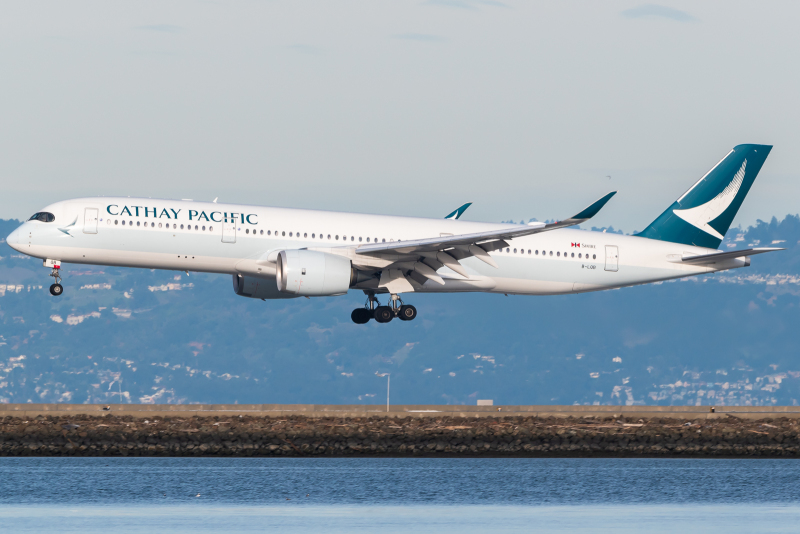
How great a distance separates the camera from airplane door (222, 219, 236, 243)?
160ft

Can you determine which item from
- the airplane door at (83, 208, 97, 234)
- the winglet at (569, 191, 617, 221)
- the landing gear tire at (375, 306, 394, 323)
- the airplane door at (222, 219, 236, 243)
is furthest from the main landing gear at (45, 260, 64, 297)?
the winglet at (569, 191, 617, 221)

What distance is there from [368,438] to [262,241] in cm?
958

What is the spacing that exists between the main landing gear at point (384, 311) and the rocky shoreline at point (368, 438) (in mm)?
4486

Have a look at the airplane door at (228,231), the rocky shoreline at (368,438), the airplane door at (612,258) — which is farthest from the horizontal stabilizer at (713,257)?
the airplane door at (228,231)

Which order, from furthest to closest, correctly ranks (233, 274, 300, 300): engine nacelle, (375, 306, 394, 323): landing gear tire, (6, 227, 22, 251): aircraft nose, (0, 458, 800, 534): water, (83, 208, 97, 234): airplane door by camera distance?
(233, 274, 300, 300): engine nacelle → (375, 306, 394, 323): landing gear tire → (6, 227, 22, 251): aircraft nose → (83, 208, 97, 234): airplane door → (0, 458, 800, 534): water

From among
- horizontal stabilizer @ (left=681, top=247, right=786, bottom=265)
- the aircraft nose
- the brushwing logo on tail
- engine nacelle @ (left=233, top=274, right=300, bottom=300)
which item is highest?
the brushwing logo on tail

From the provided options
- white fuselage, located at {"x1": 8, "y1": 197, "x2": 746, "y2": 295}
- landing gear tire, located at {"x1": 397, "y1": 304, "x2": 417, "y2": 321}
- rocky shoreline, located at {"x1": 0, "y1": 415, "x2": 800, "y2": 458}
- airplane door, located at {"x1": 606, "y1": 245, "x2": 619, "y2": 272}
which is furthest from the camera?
airplane door, located at {"x1": 606, "y1": 245, "x2": 619, "y2": 272}

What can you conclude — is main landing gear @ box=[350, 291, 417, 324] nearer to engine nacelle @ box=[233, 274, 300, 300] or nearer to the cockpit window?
engine nacelle @ box=[233, 274, 300, 300]

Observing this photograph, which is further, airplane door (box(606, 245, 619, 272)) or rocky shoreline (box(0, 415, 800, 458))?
airplane door (box(606, 245, 619, 272))

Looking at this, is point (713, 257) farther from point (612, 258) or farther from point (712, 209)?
point (712, 209)

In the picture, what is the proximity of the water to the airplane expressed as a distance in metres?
7.60

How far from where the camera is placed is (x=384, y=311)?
5331cm

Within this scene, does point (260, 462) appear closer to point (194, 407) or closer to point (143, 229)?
point (194, 407)

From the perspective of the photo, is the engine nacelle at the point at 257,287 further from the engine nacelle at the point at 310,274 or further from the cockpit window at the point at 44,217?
the cockpit window at the point at 44,217
